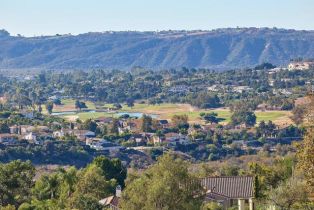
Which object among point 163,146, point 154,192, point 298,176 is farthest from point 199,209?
point 163,146

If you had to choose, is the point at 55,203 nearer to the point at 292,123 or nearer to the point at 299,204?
the point at 299,204

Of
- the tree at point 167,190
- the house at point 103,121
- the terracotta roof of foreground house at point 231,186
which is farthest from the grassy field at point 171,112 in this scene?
the tree at point 167,190

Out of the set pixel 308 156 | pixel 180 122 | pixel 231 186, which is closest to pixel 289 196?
pixel 231 186

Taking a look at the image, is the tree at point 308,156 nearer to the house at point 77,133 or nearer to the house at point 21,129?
the house at point 77,133

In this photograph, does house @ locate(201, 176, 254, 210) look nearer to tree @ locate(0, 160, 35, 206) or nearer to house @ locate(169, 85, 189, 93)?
tree @ locate(0, 160, 35, 206)

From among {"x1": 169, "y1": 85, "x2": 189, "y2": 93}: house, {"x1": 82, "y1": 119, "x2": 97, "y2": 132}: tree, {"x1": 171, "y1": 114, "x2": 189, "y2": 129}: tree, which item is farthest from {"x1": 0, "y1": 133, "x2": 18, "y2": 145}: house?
{"x1": 169, "y1": 85, "x2": 189, "y2": 93}: house

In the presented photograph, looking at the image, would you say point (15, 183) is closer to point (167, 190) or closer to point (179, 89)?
point (167, 190)

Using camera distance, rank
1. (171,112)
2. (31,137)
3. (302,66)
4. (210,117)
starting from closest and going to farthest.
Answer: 1. (31,137)
2. (210,117)
3. (171,112)
4. (302,66)
